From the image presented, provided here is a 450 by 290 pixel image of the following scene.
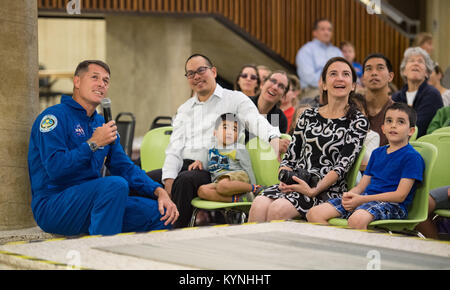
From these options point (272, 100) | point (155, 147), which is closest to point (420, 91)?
point (272, 100)

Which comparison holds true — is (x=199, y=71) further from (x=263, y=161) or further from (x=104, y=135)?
(x=104, y=135)

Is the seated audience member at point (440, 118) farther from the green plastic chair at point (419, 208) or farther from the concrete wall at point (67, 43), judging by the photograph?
the concrete wall at point (67, 43)

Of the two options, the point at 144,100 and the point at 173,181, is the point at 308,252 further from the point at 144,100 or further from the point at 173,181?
the point at 144,100

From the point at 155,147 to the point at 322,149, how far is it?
1459 mm

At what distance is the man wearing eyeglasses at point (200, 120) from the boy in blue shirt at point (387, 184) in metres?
0.84

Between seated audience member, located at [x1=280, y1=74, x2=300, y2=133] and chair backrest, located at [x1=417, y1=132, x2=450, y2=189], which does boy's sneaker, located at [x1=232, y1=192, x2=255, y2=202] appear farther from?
seated audience member, located at [x1=280, y1=74, x2=300, y2=133]

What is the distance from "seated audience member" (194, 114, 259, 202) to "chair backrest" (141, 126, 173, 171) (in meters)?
0.50

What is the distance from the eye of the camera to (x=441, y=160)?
13.2 ft

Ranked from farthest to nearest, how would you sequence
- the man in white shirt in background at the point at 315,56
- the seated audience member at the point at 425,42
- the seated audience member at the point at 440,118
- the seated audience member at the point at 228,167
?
1. the man in white shirt in background at the point at 315,56
2. the seated audience member at the point at 425,42
3. the seated audience member at the point at 440,118
4. the seated audience member at the point at 228,167

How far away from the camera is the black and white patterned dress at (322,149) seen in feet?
12.3

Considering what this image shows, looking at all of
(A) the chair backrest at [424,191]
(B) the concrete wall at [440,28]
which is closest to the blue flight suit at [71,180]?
(A) the chair backrest at [424,191]

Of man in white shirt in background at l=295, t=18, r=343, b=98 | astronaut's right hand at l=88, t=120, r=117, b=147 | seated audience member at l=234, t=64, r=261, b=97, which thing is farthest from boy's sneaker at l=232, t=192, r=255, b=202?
man in white shirt in background at l=295, t=18, r=343, b=98
